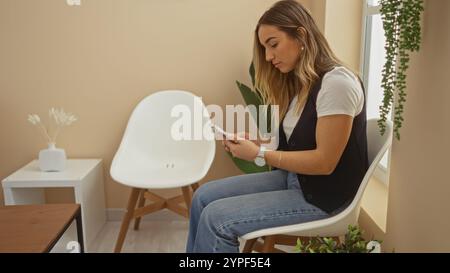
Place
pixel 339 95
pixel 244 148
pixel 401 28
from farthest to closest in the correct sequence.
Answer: pixel 244 148 < pixel 339 95 < pixel 401 28

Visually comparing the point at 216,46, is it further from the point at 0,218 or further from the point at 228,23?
the point at 0,218

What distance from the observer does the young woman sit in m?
1.38

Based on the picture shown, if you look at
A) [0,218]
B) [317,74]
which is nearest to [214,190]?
[317,74]

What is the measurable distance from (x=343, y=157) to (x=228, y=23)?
1.61 metres

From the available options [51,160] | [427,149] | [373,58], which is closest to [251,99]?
[373,58]

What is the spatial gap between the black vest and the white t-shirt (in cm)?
5

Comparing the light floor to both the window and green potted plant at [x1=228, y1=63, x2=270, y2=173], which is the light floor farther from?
the window

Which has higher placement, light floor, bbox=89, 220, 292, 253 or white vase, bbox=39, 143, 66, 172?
white vase, bbox=39, 143, 66, 172

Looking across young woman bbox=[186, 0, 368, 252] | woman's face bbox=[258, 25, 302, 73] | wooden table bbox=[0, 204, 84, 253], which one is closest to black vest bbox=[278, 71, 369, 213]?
young woman bbox=[186, 0, 368, 252]

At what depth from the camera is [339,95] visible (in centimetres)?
136

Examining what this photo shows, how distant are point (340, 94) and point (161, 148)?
1.65m

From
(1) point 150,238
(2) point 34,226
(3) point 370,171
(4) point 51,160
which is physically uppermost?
(3) point 370,171

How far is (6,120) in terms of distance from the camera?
115 inches

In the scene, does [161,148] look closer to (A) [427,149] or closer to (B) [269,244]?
(B) [269,244]
